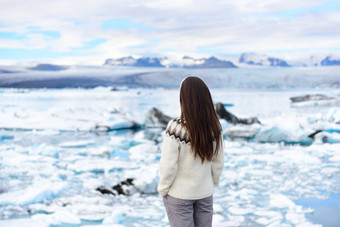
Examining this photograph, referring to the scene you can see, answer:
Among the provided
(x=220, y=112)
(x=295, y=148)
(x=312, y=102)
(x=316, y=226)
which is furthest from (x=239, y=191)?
(x=312, y=102)

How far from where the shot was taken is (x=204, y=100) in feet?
5.21

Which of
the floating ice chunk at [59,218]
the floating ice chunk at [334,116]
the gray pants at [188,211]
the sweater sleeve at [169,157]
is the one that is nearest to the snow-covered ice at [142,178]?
the floating ice chunk at [59,218]

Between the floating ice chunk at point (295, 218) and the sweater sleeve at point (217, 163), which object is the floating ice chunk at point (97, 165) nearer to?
the floating ice chunk at point (295, 218)

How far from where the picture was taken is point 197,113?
5.20ft

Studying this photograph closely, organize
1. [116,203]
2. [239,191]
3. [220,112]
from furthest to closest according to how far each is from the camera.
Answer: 1. [220,112]
2. [239,191]
3. [116,203]

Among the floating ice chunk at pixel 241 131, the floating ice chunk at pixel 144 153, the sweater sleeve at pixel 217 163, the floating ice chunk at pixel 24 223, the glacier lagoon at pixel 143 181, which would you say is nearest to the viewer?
the sweater sleeve at pixel 217 163

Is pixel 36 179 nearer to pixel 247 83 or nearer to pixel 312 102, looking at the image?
pixel 312 102

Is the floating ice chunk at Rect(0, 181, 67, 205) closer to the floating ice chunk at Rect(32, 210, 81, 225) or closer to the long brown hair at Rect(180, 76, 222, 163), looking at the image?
the floating ice chunk at Rect(32, 210, 81, 225)

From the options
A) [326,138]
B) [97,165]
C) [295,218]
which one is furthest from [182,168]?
[326,138]

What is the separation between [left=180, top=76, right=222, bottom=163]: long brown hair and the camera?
5.17 ft

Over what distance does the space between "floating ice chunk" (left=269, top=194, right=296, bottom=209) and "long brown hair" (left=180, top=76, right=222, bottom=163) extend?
6.33 ft

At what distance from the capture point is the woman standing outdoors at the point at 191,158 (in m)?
1.57

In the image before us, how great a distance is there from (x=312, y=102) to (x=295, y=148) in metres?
12.6

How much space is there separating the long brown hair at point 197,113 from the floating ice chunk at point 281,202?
6.33ft
